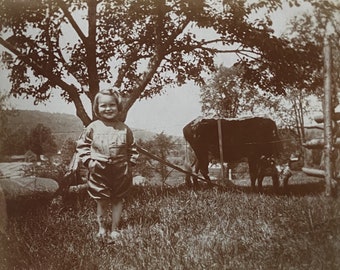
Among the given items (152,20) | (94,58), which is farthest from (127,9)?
(94,58)

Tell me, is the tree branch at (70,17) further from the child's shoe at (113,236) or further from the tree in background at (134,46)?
the child's shoe at (113,236)

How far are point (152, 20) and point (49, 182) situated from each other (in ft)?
3.19

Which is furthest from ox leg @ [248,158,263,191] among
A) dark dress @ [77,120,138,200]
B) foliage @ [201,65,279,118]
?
dark dress @ [77,120,138,200]

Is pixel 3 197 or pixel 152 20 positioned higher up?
pixel 152 20

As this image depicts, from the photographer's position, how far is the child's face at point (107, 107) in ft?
5.91

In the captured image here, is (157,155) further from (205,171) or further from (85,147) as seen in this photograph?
(85,147)

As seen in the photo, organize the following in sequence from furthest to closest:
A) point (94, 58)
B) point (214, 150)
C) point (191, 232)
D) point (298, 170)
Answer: point (214, 150), point (298, 170), point (94, 58), point (191, 232)

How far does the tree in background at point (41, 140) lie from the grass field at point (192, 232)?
Answer: 0.31 meters

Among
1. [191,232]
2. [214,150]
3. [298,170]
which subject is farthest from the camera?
[214,150]

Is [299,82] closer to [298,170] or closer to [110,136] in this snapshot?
[298,170]

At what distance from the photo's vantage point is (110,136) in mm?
1817

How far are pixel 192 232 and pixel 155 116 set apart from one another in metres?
0.54

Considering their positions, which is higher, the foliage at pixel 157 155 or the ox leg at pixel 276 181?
the foliage at pixel 157 155

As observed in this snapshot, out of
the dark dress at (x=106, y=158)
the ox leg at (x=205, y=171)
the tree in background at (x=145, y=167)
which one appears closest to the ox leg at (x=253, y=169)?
the ox leg at (x=205, y=171)
